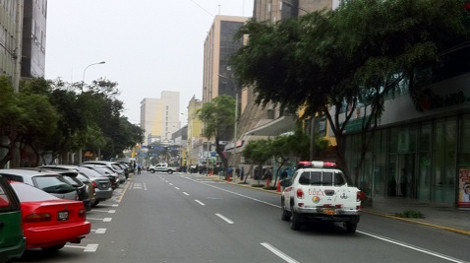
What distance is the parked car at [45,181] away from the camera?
1258cm

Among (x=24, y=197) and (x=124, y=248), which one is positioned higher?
(x=24, y=197)

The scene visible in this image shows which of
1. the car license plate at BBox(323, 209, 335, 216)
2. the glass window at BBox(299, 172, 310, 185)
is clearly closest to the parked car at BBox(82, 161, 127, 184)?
the glass window at BBox(299, 172, 310, 185)

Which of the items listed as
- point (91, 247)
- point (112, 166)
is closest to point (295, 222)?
point (91, 247)

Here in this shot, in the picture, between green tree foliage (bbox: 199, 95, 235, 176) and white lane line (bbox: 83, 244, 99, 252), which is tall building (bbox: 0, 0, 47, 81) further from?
green tree foliage (bbox: 199, 95, 235, 176)

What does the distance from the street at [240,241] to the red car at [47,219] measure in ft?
1.59

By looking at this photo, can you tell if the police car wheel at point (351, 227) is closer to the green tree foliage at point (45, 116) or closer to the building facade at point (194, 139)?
the green tree foliage at point (45, 116)

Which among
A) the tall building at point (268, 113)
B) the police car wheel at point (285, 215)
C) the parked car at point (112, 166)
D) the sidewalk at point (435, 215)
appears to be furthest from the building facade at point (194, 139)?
the police car wheel at point (285, 215)

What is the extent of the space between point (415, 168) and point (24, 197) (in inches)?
992

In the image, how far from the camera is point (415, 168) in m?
30.8

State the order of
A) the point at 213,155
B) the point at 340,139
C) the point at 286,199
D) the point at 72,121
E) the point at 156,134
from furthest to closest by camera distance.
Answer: the point at 156,134 → the point at 213,155 → the point at 72,121 → the point at 340,139 → the point at 286,199

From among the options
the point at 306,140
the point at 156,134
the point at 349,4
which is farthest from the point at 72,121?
the point at 156,134

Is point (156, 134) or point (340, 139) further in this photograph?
point (156, 134)

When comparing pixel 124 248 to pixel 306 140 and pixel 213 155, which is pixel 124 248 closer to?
pixel 306 140

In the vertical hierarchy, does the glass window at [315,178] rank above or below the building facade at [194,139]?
below
